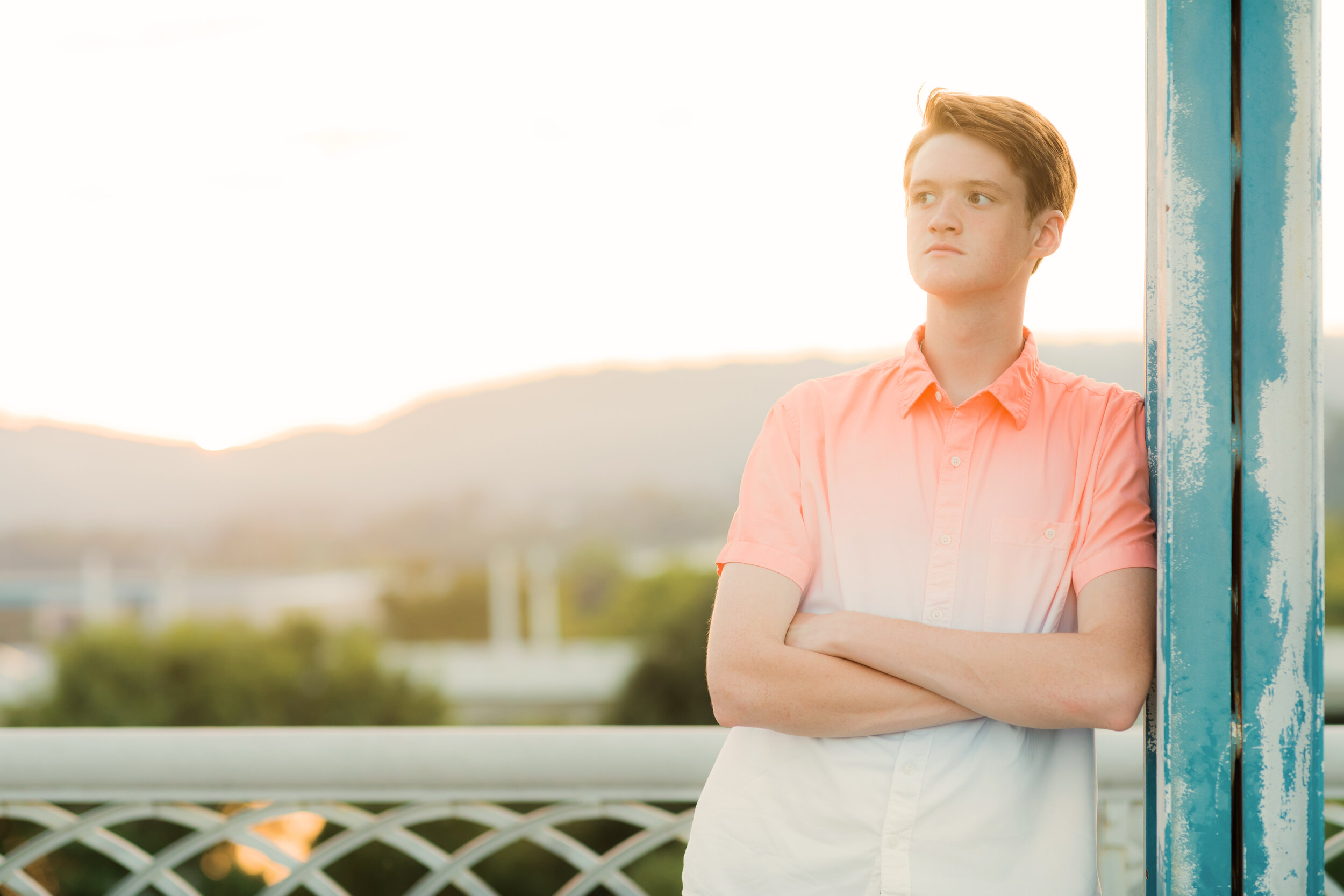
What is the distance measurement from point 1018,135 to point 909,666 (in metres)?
0.68

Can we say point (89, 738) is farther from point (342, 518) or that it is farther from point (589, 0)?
point (342, 518)

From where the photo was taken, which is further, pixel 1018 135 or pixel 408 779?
pixel 408 779

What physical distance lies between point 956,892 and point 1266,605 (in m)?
0.48

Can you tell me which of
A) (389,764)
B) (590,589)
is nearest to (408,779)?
(389,764)

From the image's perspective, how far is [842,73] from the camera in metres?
5.78

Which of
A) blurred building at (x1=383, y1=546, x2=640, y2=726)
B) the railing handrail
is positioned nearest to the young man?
the railing handrail

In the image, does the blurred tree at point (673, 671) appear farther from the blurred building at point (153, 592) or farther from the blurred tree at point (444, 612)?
the blurred tree at point (444, 612)

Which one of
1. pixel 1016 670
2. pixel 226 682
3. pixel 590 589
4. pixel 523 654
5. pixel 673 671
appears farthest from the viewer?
pixel 523 654

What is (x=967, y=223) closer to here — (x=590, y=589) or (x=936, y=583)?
(x=936, y=583)

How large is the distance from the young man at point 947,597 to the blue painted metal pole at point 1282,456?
139 millimetres

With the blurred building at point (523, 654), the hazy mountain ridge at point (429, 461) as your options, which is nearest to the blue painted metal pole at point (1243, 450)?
the hazy mountain ridge at point (429, 461)

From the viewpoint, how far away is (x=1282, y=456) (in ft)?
3.08

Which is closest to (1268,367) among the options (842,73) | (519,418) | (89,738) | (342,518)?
(89,738)

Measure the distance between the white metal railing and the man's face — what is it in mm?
884
